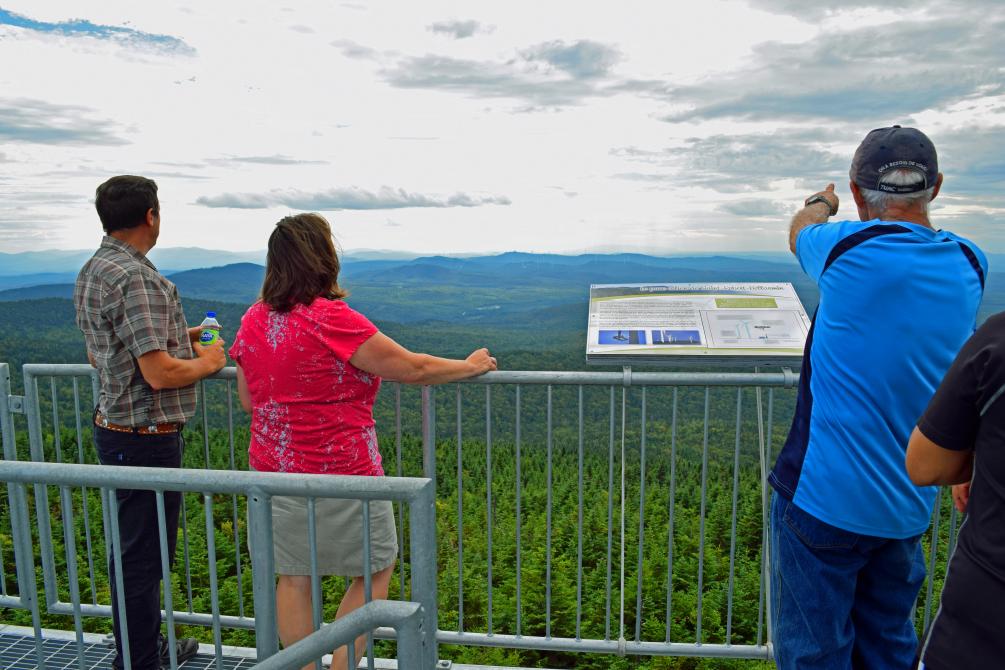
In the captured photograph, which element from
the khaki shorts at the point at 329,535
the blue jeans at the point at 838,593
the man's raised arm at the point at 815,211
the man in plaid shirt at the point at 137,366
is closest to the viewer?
the blue jeans at the point at 838,593

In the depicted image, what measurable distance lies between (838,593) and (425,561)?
143 cm

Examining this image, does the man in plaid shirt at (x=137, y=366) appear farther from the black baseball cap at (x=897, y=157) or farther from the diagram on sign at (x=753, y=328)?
the black baseball cap at (x=897, y=157)

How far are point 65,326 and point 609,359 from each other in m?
41.6

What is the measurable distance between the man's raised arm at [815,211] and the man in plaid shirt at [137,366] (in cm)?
251

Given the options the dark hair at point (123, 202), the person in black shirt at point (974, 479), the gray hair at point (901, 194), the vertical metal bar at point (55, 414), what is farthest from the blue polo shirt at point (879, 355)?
the vertical metal bar at point (55, 414)

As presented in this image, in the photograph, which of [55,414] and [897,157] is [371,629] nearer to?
[897,157]

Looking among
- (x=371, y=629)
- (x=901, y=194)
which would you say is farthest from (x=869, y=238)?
(x=371, y=629)

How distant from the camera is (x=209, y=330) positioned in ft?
12.5

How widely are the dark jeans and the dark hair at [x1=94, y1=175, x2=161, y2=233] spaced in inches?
35.3

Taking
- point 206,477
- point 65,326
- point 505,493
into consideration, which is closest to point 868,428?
point 206,477

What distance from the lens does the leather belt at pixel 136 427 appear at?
342 centimetres

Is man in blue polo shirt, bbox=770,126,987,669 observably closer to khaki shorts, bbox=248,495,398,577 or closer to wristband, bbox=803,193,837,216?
wristband, bbox=803,193,837,216

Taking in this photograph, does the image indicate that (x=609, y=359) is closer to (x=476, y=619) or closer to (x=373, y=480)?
(x=373, y=480)

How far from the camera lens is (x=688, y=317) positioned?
3775 millimetres
